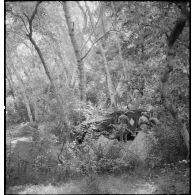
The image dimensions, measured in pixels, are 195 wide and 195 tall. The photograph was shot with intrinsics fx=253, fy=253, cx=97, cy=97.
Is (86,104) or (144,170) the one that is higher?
(86,104)

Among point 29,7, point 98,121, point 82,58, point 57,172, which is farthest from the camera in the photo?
point 98,121

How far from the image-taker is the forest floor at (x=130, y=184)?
480 centimetres

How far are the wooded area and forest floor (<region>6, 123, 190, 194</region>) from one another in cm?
2

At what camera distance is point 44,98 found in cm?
686

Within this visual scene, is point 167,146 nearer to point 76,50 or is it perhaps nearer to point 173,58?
point 173,58

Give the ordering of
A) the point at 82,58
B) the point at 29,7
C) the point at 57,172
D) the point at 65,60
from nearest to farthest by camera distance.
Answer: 1. the point at 29,7
2. the point at 57,172
3. the point at 82,58
4. the point at 65,60

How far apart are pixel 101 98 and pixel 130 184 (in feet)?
8.78

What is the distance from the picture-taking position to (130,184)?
5.16 m

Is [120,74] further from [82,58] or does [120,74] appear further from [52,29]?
[52,29]

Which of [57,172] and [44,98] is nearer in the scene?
[57,172]

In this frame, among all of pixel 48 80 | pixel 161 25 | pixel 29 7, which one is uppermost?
pixel 29 7

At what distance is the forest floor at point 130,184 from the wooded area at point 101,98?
23mm
